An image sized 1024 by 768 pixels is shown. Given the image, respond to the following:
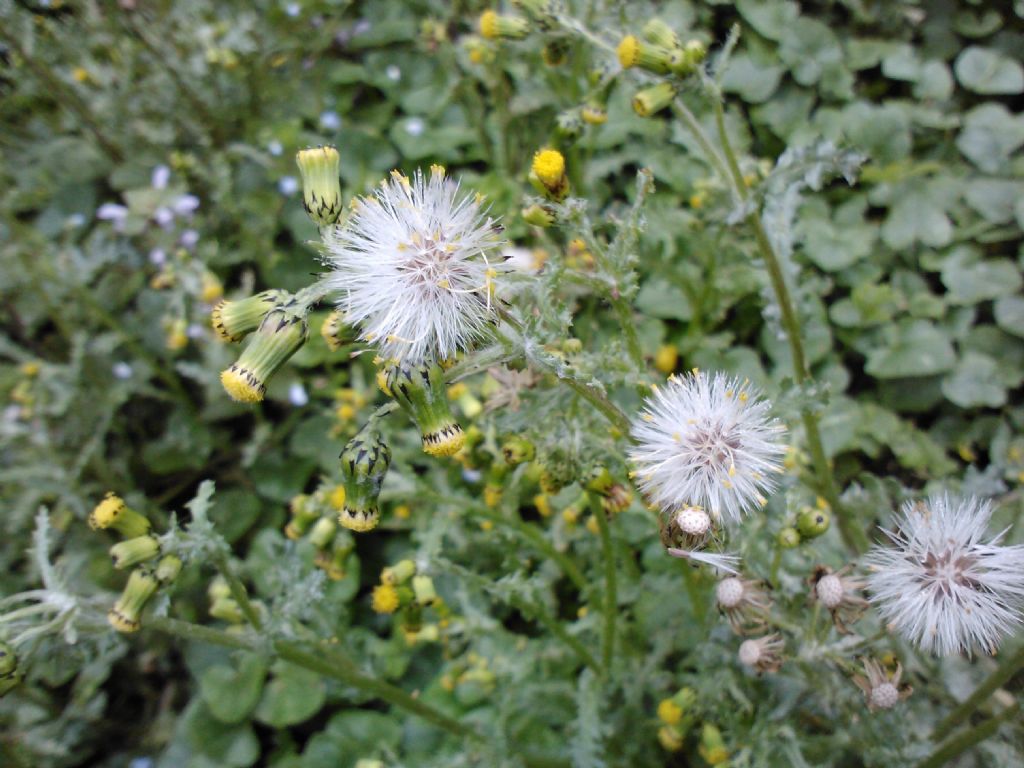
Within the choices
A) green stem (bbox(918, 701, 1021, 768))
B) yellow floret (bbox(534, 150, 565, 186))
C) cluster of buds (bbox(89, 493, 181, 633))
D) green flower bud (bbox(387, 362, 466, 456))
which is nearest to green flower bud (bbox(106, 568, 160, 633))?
cluster of buds (bbox(89, 493, 181, 633))

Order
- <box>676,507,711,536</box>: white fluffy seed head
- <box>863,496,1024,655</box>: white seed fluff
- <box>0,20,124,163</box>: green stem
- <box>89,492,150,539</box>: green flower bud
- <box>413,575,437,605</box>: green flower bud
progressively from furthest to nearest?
<box>0,20,124,163</box>: green stem, <box>413,575,437,605</box>: green flower bud, <box>89,492,150,539</box>: green flower bud, <box>863,496,1024,655</box>: white seed fluff, <box>676,507,711,536</box>: white fluffy seed head

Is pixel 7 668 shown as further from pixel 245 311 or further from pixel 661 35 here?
pixel 661 35

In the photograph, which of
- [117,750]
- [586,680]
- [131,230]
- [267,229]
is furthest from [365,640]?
[131,230]

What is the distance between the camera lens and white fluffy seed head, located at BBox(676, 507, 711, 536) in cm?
130

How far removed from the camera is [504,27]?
221 centimetres

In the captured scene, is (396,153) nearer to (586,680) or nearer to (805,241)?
(805,241)

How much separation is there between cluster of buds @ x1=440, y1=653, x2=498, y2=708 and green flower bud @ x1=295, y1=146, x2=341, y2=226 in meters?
1.47

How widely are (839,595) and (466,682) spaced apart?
1.38 meters

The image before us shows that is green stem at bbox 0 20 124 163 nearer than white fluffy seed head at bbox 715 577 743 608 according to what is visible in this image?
No

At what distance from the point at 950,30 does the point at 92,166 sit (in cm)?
394

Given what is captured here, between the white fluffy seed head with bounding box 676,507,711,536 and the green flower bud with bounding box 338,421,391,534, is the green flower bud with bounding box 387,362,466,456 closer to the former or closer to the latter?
the green flower bud with bounding box 338,421,391,534

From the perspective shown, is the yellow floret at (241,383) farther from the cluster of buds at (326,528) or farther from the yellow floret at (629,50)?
the yellow floret at (629,50)

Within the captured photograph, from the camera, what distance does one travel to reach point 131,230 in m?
3.39

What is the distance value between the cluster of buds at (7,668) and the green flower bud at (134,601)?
0.19m
